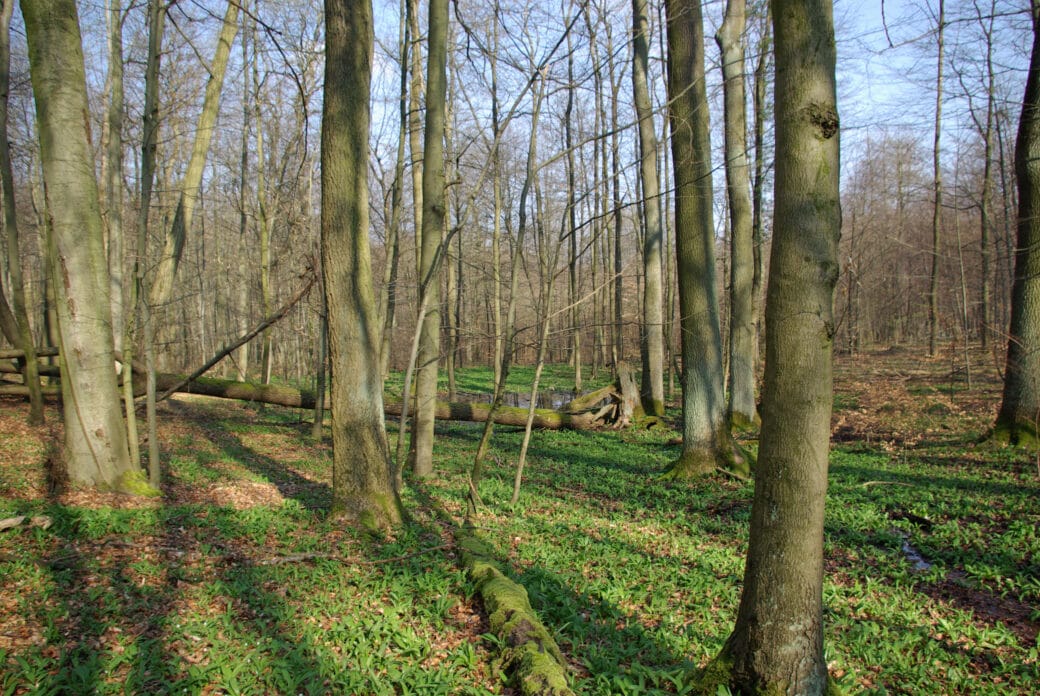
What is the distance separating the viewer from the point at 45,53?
563cm

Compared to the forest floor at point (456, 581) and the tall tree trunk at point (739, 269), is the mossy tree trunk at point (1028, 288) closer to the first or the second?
the forest floor at point (456, 581)

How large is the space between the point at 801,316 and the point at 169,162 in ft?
86.2

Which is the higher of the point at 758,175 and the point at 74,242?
the point at 758,175

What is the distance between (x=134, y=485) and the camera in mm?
6141

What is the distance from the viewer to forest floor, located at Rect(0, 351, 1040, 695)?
11.2ft

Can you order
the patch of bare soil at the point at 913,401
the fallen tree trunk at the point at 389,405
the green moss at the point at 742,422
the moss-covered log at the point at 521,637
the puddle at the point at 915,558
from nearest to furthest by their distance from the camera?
the moss-covered log at the point at 521,637
the puddle at the point at 915,558
the patch of bare soil at the point at 913,401
the green moss at the point at 742,422
the fallen tree trunk at the point at 389,405

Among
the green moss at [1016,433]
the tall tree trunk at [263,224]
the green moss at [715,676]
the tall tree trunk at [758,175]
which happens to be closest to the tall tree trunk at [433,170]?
the green moss at [715,676]

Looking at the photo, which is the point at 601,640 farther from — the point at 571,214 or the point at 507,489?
the point at 571,214

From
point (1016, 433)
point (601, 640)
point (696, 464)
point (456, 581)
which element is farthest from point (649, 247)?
point (601, 640)

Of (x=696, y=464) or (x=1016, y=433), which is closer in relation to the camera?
(x=696, y=464)

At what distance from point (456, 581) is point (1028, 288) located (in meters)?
10.0

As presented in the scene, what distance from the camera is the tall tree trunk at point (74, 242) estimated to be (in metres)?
5.64

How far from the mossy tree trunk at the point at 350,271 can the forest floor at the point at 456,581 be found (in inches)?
21.4

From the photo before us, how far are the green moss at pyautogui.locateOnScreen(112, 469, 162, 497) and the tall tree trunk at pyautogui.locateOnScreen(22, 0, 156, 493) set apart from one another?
0.07 meters
